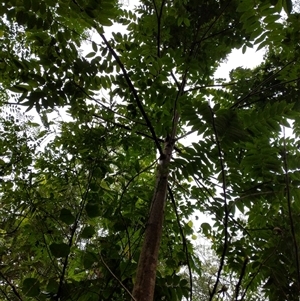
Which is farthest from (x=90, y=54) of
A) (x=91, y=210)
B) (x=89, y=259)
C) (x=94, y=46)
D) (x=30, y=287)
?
(x=30, y=287)

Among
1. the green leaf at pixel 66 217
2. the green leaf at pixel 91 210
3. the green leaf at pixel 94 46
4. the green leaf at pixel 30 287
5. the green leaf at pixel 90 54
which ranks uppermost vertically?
the green leaf at pixel 94 46

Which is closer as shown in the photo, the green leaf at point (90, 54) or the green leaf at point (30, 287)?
the green leaf at point (30, 287)

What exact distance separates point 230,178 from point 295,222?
405 mm

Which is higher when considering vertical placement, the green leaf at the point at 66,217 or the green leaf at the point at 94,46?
the green leaf at the point at 94,46

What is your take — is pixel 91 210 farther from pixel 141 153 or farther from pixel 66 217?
pixel 141 153

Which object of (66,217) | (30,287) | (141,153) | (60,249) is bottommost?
(30,287)

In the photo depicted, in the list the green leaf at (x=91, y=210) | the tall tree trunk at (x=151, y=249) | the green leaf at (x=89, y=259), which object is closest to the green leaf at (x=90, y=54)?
the tall tree trunk at (x=151, y=249)

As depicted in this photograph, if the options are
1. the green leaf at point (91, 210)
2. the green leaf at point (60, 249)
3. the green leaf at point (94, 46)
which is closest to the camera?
the green leaf at point (60, 249)

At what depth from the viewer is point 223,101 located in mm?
3051

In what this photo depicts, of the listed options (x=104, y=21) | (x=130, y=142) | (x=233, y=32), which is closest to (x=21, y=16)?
(x=104, y=21)

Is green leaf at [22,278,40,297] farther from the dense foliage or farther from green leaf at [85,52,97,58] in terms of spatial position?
green leaf at [85,52,97,58]

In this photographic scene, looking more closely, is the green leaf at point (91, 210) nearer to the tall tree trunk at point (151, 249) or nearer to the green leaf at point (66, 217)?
the green leaf at point (66, 217)

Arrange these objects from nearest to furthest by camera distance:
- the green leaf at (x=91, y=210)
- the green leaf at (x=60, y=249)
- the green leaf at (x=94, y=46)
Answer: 1. the green leaf at (x=60, y=249)
2. the green leaf at (x=91, y=210)
3. the green leaf at (x=94, y=46)

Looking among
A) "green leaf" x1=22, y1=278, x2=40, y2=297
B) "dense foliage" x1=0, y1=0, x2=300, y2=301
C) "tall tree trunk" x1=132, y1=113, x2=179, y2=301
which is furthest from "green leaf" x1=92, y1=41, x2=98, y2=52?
"green leaf" x1=22, y1=278, x2=40, y2=297
